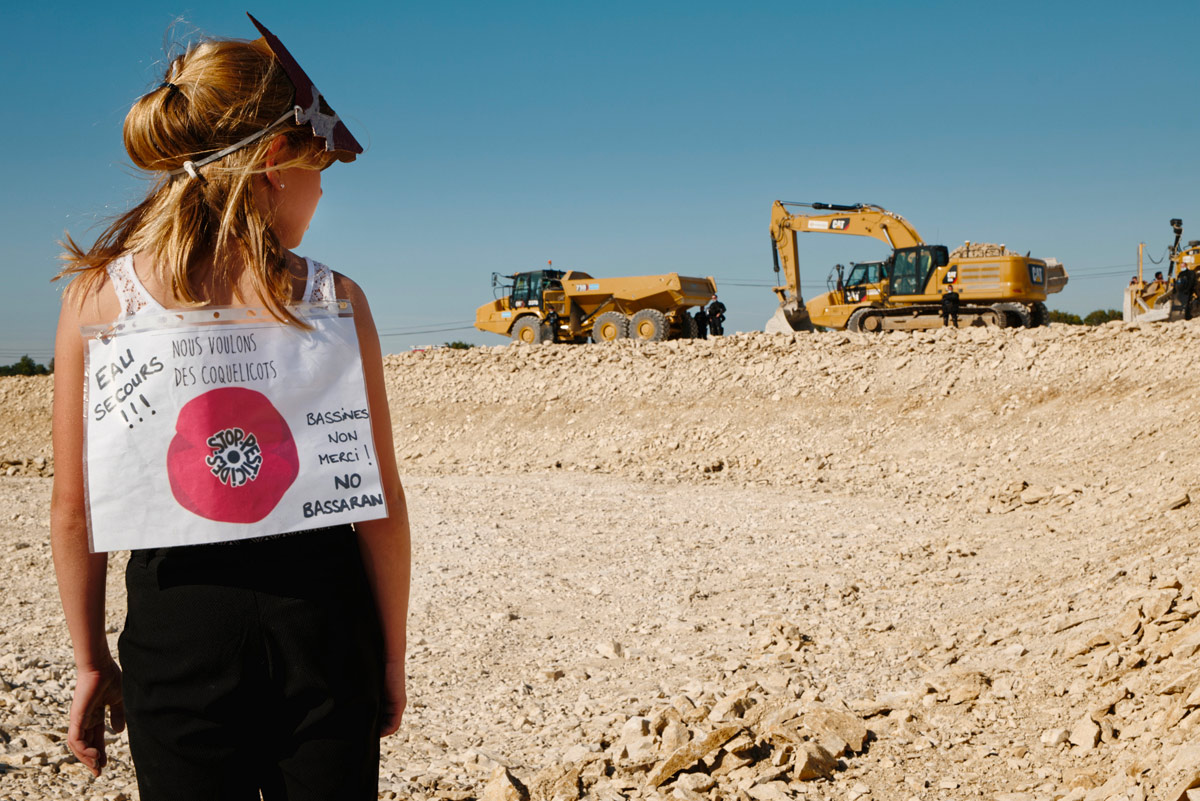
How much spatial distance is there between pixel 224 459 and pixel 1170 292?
23.4m

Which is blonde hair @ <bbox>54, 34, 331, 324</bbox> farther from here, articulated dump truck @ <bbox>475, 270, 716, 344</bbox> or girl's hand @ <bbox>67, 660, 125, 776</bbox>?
articulated dump truck @ <bbox>475, 270, 716, 344</bbox>

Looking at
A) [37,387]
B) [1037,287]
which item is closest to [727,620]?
[1037,287]

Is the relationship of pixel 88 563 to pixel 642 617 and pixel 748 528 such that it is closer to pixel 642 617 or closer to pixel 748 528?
pixel 642 617

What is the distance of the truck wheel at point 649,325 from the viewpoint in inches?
843

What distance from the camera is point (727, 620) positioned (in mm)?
6410

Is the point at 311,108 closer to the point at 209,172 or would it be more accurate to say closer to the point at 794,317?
the point at 209,172

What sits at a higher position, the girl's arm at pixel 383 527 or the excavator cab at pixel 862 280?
the excavator cab at pixel 862 280

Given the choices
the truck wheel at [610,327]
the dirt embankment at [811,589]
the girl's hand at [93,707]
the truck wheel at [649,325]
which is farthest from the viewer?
the truck wheel at [610,327]

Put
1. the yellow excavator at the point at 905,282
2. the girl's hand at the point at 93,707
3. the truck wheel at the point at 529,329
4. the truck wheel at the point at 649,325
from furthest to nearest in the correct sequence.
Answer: the truck wheel at the point at 529,329 < the truck wheel at the point at 649,325 < the yellow excavator at the point at 905,282 < the girl's hand at the point at 93,707

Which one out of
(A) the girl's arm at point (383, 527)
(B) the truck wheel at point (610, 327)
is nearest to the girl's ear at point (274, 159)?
(A) the girl's arm at point (383, 527)

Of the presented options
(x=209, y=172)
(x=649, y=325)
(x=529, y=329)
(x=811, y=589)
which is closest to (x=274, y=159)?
(x=209, y=172)

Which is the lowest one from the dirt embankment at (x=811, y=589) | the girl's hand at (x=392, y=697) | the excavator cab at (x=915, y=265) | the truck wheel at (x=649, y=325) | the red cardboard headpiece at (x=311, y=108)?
the dirt embankment at (x=811, y=589)

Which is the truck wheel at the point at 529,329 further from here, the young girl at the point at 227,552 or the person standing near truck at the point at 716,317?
the young girl at the point at 227,552

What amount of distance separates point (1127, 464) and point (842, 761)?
8230 mm
